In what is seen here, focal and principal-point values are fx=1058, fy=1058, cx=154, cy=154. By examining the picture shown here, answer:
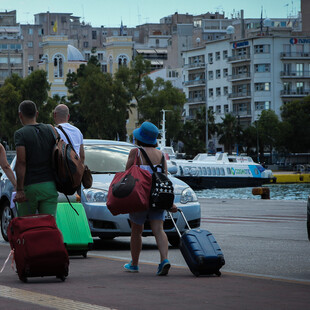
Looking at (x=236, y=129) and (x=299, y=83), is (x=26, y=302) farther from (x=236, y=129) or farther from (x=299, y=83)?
(x=299, y=83)

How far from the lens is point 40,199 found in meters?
11.3

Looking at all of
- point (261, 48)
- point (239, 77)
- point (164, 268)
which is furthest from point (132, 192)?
point (239, 77)

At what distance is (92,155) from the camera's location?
17375 mm

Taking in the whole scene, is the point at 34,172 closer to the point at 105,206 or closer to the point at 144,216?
the point at 144,216

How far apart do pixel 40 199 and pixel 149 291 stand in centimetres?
192

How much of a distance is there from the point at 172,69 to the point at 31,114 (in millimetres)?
171323

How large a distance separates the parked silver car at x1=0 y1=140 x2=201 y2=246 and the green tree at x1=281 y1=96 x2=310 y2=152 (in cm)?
11274

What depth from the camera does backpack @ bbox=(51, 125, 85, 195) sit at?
11148 millimetres

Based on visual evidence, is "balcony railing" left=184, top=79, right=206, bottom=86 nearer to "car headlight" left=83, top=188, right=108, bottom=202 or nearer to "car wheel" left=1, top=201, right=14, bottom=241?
"car wheel" left=1, top=201, right=14, bottom=241

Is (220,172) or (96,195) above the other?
(96,195)

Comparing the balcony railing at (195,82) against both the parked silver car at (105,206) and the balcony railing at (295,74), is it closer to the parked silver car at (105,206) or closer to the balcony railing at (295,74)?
the balcony railing at (295,74)

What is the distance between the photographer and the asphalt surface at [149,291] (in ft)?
29.4

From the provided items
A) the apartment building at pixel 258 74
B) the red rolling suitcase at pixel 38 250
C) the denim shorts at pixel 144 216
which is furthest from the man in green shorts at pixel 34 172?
the apartment building at pixel 258 74

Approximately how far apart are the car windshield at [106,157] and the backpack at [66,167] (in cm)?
574
